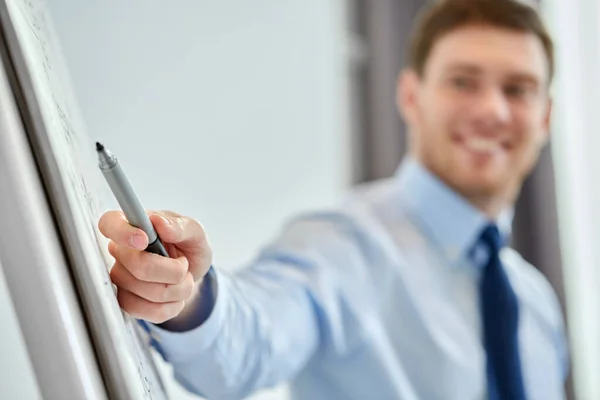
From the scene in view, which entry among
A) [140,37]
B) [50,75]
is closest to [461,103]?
[140,37]

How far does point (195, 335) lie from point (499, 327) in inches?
14.0

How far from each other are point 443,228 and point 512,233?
20.2 inches

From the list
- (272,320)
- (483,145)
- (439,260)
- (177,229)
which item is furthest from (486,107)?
(177,229)

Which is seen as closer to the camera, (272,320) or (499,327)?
(272,320)

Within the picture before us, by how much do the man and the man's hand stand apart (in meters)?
0.18

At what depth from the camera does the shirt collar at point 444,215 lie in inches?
26.9

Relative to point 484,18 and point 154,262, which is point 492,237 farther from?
point 154,262

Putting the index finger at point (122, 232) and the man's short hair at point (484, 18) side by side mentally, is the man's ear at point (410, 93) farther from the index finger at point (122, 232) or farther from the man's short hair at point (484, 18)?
the index finger at point (122, 232)

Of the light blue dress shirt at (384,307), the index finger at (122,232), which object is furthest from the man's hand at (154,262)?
the light blue dress shirt at (384,307)

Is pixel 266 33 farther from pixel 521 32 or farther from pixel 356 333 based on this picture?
pixel 356 333

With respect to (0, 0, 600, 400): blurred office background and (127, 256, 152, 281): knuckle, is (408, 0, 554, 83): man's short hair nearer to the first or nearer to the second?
(0, 0, 600, 400): blurred office background

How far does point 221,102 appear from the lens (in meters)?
0.91

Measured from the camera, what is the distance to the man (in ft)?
1.96

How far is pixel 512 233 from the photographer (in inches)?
45.5
